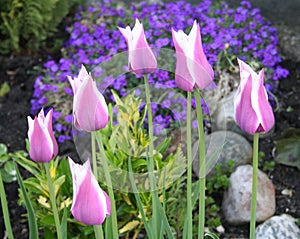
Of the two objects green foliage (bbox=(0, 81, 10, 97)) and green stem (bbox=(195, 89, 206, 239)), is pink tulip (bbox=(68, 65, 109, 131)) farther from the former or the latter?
green foliage (bbox=(0, 81, 10, 97))

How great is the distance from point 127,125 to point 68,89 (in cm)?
130

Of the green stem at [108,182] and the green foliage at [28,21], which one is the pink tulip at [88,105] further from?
the green foliage at [28,21]

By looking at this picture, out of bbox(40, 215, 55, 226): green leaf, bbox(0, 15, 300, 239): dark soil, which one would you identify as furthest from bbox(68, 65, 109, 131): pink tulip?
bbox(0, 15, 300, 239): dark soil

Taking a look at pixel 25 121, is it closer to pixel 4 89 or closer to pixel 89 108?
pixel 4 89

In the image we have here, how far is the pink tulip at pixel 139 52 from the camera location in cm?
127

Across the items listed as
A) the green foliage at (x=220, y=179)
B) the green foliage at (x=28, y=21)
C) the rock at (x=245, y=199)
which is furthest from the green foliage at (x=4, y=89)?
the rock at (x=245, y=199)

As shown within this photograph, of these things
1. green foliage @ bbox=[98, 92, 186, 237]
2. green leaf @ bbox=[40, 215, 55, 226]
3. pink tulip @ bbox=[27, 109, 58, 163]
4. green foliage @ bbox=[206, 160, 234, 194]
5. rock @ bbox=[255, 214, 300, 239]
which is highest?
pink tulip @ bbox=[27, 109, 58, 163]

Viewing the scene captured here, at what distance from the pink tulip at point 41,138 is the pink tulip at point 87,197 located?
5.8 inches

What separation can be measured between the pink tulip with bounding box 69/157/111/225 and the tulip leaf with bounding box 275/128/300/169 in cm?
209

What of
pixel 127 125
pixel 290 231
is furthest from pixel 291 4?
pixel 127 125

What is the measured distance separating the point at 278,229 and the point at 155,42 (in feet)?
4.77

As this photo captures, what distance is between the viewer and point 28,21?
407 cm

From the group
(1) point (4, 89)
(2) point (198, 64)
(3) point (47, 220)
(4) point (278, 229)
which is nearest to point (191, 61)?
(2) point (198, 64)

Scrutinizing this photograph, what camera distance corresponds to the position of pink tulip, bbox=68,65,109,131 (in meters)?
1.15
